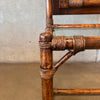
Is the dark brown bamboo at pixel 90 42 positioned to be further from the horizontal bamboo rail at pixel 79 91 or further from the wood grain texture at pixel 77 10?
the wood grain texture at pixel 77 10

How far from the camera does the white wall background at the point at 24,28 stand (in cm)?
139

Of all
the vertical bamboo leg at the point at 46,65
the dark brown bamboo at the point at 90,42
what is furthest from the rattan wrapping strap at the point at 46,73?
the dark brown bamboo at the point at 90,42

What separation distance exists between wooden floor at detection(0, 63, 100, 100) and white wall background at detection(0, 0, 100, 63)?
12 cm

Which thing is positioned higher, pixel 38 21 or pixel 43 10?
pixel 43 10

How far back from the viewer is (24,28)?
1467 mm

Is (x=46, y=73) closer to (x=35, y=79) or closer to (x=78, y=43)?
(x=78, y=43)

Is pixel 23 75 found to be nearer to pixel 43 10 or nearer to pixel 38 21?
pixel 38 21

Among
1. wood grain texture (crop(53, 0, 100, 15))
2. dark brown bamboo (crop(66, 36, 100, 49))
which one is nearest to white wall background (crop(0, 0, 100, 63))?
wood grain texture (crop(53, 0, 100, 15))

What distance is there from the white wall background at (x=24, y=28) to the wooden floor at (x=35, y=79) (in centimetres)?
12

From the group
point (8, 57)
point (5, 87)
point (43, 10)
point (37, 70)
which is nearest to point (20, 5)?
point (43, 10)

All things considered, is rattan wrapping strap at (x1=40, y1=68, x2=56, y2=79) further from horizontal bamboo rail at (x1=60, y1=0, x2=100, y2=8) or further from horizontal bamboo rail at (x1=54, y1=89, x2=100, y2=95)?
horizontal bamboo rail at (x1=60, y1=0, x2=100, y2=8)

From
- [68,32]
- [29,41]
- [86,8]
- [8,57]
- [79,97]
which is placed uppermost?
[86,8]

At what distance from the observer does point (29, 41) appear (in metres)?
1.52

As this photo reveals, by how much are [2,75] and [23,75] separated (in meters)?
0.25
